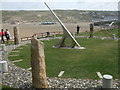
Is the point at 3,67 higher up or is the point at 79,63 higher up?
the point at 3,67

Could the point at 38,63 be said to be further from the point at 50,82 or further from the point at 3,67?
the point at 3,67

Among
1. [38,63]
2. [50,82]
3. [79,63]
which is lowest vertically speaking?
[50,82]

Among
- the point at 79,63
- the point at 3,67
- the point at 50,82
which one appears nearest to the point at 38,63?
the point at 50,82

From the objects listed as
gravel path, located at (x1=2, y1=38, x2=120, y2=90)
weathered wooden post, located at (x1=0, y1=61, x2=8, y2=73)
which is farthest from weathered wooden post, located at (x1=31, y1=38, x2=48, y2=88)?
weathered wooden post, located at (x1=0, y1=61, x2=8, y2=73)

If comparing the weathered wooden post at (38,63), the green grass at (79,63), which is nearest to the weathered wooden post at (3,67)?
the green grass at (79,63)

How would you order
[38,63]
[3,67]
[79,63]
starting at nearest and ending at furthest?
[38,63] < [3,67] < [79,63]

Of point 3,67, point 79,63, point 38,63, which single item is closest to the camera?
point 38,63

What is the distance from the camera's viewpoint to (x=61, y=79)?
9.38 m

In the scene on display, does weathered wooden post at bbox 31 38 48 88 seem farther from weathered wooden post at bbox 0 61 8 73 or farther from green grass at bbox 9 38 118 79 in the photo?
weathered wooden post at bbox 0 61 8 73

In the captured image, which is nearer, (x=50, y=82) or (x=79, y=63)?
(x=50, y=82)

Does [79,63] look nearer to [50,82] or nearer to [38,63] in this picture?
[50,82]

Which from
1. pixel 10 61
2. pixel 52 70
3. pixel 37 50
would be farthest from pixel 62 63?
pixel 37 50

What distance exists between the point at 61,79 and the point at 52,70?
5.37ft

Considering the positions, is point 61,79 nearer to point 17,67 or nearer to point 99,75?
point 99,75
